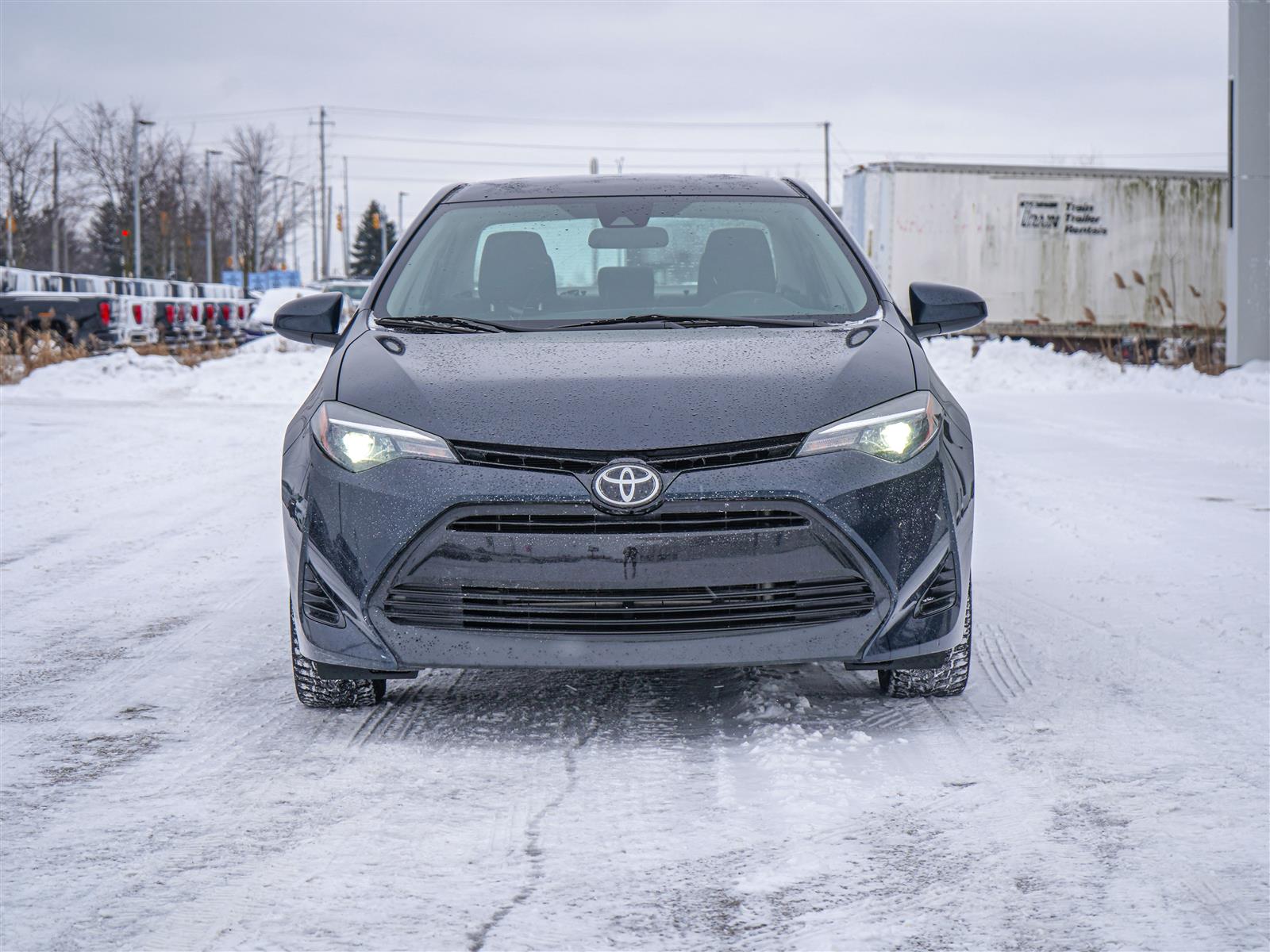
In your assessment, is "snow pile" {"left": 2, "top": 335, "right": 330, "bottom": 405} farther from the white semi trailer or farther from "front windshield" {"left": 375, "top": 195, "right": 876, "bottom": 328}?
"front windshield" {"left": 375, "top": 195, "right": 876, "bottom": 328}

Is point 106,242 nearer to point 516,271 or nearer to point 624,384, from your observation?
point 516,271

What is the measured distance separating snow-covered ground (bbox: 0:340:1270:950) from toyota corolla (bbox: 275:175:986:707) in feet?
0.91

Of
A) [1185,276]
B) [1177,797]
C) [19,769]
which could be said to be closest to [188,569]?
[19,769]

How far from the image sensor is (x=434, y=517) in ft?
11.4

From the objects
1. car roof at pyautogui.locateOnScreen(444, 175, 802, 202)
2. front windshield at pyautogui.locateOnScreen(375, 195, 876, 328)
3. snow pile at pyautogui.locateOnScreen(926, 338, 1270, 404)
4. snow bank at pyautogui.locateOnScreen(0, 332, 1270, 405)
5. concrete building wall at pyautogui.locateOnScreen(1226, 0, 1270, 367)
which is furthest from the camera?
concrete building wall at pyautogui.locateOnScreen(1226, 0, 1270, 367)

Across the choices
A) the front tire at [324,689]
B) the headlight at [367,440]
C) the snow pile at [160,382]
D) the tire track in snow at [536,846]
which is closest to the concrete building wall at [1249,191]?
the snow pile at [160,382]

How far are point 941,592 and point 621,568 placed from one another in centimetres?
86

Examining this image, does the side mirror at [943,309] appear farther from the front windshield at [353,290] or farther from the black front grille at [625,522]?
the front windshield at [353,290]

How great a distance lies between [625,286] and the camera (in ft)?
15.4

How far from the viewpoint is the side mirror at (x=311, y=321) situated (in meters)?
4.73

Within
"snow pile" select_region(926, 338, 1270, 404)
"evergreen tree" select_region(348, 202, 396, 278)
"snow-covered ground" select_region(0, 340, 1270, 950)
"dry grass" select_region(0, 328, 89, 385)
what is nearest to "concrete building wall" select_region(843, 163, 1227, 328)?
"snow pile" select_region(926, 338, 1270, 404)

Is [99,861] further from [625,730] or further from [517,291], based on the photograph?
[517,291]

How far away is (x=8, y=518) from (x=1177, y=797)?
21.2ft

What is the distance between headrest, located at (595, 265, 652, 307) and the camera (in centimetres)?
460
